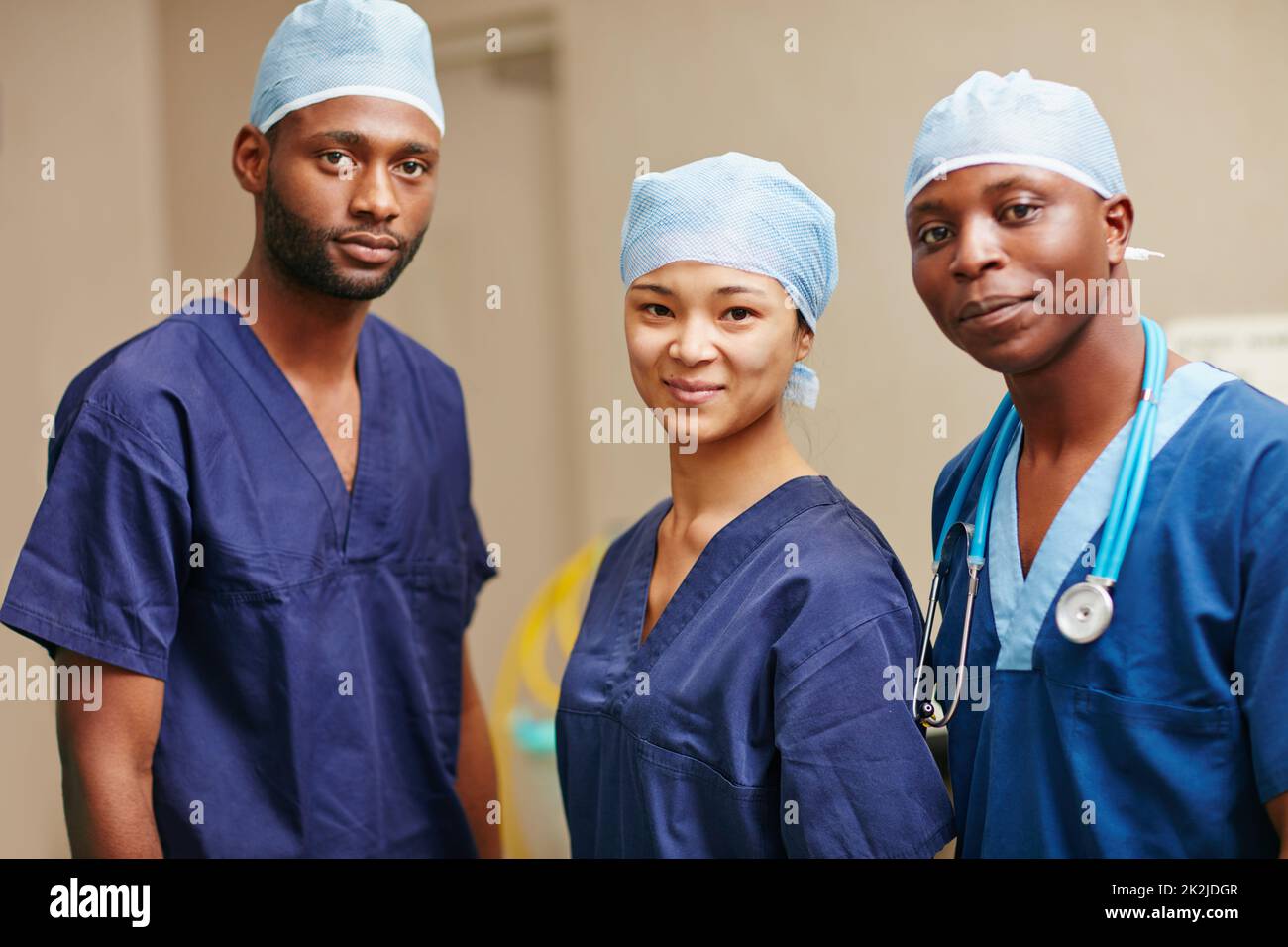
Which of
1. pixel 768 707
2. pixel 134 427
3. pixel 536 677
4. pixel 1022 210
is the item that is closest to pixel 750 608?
pixel 768 707

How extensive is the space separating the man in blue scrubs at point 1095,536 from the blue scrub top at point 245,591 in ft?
1.94

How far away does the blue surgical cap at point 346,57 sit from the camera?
1.11 meters

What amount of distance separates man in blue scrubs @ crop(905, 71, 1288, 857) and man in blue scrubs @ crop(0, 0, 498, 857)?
1.71 feet

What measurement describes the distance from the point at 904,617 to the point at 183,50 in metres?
1.12

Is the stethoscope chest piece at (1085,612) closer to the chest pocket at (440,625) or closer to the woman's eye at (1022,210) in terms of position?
the woman's eye at (1022,210)

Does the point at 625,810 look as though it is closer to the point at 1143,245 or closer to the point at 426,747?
the point at 426,747

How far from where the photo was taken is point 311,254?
114 cm

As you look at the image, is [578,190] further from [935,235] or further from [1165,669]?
[1165,669]

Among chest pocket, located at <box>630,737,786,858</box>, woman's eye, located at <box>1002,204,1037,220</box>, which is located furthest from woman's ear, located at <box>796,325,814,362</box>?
chest pocket, located at <box>630,737,786,858</box>

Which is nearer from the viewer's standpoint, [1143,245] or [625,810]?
[625,810]

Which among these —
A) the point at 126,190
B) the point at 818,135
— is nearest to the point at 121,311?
the point at 126,190

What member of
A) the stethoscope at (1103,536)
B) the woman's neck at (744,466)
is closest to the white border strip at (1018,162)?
the stethoscope at (1103,536)

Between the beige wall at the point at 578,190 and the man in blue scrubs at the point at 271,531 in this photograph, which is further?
the beige wall at the point at 578,190
